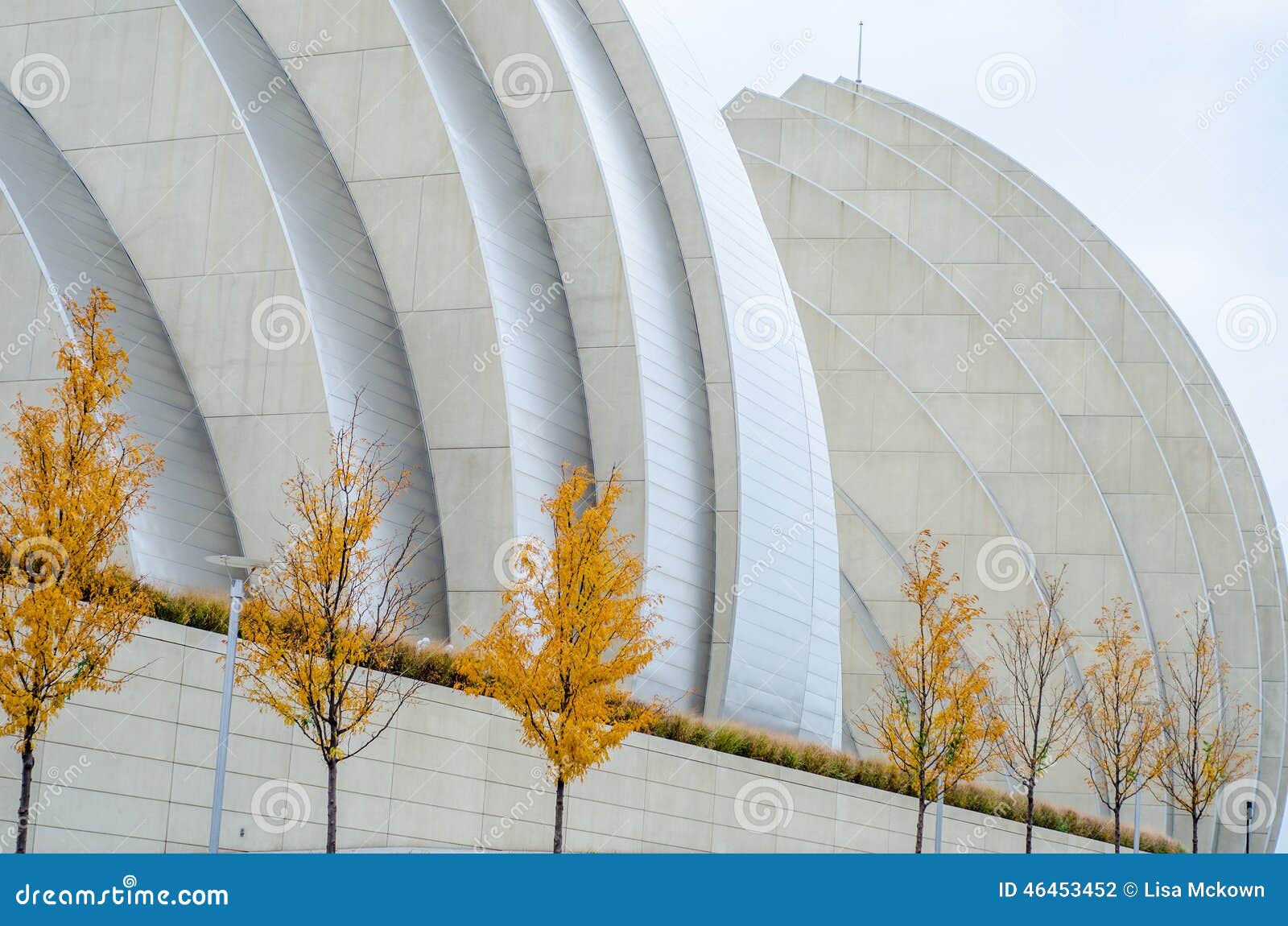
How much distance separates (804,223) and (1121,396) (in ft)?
33.1

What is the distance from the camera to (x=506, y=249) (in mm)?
26812

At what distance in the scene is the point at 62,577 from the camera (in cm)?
1703

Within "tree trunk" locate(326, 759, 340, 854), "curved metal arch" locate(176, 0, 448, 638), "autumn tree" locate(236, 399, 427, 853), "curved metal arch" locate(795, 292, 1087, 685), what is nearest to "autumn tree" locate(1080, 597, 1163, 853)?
"curved metal arch" locate(795, 292, 1087, 685)

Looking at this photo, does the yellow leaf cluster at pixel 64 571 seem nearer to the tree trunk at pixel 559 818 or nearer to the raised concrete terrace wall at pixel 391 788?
the raised concrete terrace wall at pixel 391 788

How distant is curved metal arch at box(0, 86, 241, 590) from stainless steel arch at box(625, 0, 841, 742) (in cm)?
897

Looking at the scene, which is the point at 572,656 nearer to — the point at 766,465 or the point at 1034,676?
the point at 766,465

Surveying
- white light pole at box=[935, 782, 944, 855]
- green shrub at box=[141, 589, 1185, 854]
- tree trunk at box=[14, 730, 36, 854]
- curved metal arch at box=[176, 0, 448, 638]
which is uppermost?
curved metal arch at box=[176, 0, 448, 638]

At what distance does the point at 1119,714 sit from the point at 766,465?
11264 millimetres

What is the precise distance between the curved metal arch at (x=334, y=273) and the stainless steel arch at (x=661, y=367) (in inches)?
151

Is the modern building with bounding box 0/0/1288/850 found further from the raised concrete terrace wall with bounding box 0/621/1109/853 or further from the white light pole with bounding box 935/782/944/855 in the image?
the white light pole with bounding box 935/782/944/855

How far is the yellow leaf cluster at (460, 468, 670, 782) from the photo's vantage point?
20.6 metres

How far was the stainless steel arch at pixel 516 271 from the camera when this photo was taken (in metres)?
26.0

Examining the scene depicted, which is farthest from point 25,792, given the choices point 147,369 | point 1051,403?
point 1051,403
